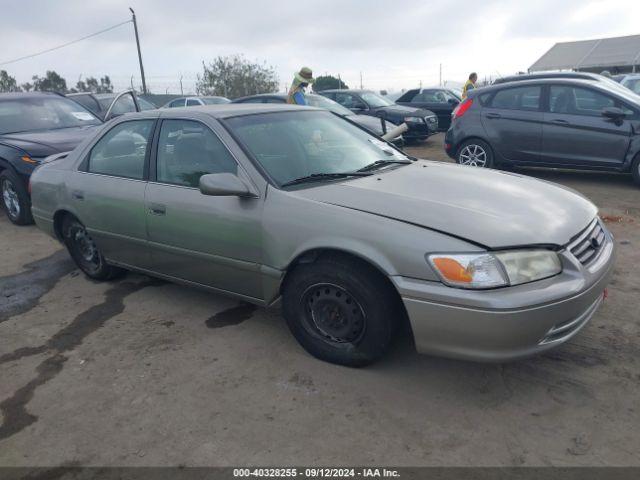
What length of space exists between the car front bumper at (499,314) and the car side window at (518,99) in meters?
5.63

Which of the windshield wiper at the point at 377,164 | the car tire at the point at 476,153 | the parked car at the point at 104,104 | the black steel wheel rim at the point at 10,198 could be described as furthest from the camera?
the parked car at the point at 104,104

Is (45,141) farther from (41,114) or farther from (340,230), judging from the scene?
(340,230)

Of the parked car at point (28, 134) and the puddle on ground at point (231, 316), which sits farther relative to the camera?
the parked car at point (28, 134)

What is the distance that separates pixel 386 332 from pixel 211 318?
1.57 m

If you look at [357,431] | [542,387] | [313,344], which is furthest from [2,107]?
[542,387]

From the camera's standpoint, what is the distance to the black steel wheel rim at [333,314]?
2.87 metres

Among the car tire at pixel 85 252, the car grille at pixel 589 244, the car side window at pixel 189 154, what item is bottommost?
the car tire at pixel 85 252

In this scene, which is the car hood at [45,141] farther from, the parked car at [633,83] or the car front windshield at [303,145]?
the parked car at [633,83]

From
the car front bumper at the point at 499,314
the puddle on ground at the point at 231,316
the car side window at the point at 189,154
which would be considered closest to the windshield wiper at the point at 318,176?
the car side window at the point at 189,154

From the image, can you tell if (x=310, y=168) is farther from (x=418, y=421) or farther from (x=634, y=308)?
(x=634, y=308)

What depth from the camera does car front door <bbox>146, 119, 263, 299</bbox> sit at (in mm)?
3211

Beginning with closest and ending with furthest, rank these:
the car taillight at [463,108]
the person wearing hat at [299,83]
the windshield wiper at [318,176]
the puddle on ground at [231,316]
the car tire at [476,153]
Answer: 1. the windshield wiper at [318,176]
2. the puddle on ground at [231,316]
3. the car tire at [476,153]
4. the car taillight at [463,108]
5. the person wearing hat at [299,83]

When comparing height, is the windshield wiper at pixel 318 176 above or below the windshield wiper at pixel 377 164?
below

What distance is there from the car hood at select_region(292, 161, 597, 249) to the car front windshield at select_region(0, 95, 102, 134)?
→ 5.87 metres
